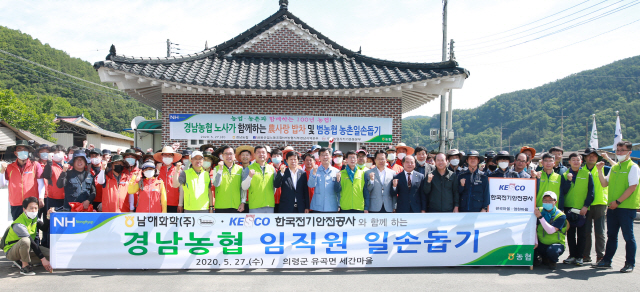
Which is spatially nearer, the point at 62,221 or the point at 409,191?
the point at 62,221

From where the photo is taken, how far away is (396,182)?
5477mm

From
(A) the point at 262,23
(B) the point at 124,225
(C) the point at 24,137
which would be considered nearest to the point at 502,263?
(B) the point at 124,225

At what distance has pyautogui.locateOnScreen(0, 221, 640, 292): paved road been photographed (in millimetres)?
4414

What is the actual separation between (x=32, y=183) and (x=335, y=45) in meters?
7.94

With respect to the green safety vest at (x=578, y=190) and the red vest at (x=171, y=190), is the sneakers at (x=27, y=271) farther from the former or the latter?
the green safety vest at (x=578, y=190)

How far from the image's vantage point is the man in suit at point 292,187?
543cm

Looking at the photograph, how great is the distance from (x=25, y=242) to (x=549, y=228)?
7184 millimetres

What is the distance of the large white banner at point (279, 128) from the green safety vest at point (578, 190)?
4.43 m

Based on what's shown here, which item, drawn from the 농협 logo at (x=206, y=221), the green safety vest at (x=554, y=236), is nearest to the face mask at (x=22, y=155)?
the 농협 logo at (x=206, y=221)

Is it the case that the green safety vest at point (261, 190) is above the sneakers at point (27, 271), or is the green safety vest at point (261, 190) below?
above

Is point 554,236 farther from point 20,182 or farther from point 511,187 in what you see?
point 20,182

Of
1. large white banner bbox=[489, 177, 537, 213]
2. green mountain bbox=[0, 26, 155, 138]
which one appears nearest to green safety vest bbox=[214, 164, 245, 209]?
large white banner bbox=[489, 177, 537, 213]

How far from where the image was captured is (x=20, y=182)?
5766 millimetres

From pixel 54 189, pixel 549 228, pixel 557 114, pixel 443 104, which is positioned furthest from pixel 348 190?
pixel 557 114
